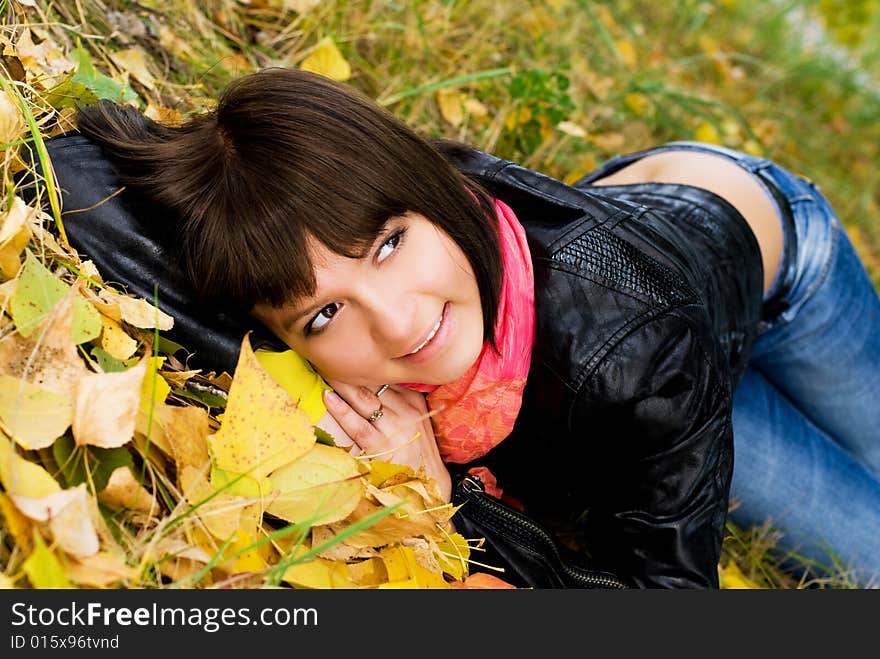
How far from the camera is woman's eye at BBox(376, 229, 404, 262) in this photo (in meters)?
1.20

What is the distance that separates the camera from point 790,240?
1896 mm

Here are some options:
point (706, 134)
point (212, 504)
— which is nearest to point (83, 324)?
point (212, 504)

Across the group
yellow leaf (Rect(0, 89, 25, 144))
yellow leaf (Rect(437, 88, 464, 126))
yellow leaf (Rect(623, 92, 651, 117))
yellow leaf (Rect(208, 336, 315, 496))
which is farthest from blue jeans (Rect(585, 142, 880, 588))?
yellow leaf (Rect(0, 89, 25, 144))

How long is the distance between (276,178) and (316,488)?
411 mm

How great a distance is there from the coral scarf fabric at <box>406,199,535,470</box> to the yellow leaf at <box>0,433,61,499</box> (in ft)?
1.99

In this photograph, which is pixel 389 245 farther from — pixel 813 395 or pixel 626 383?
pixel 813 395

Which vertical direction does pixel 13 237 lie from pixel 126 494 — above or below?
above

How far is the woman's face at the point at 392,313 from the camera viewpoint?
1164 millimetres

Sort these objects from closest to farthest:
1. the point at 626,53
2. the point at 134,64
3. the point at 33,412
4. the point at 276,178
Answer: the point at 33,412, the point at 276,178, the point at 134,64, the point at 626,53

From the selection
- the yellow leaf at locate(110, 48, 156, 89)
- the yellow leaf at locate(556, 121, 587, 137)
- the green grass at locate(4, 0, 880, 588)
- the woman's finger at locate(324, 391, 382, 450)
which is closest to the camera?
the woman's finger at locate(324, 391, 382, 450)

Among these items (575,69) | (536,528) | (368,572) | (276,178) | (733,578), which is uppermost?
Answer: (276,178)

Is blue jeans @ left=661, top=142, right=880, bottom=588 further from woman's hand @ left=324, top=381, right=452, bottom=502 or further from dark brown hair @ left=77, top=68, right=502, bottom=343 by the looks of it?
dark brown hair @ left=77, top=68, right=502, bottom=343

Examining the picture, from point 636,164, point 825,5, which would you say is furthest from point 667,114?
point 825,5

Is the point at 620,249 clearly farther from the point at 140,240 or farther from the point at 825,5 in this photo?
the point at 825,5
